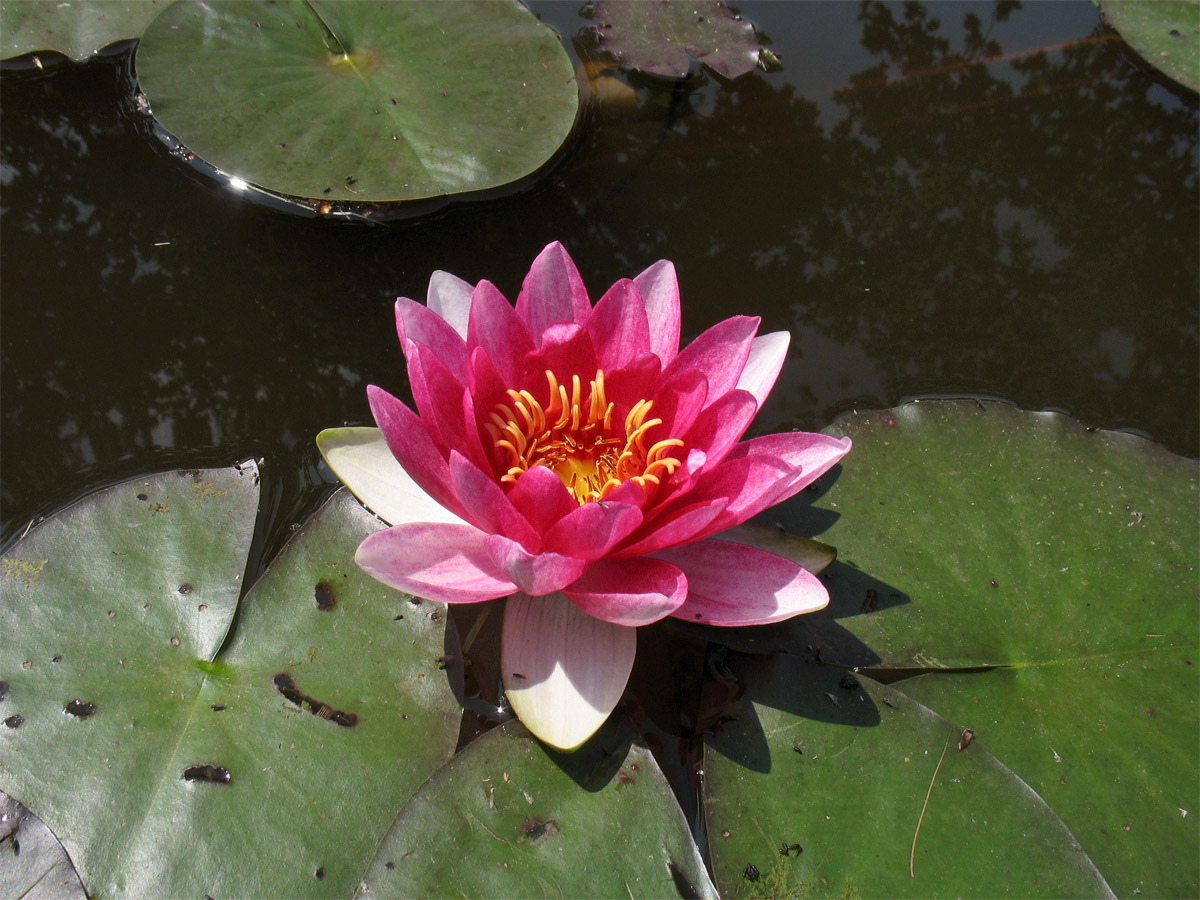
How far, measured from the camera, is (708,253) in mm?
2797

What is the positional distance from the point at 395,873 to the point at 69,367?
1.88 meters

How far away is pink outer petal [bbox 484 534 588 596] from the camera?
1.31 meters

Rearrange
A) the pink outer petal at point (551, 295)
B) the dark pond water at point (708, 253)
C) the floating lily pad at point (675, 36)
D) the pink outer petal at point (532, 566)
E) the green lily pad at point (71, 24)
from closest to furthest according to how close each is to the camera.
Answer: the pink outer petal at point (532, 566) < the pink outer petal at point (551, 295) < the dark pond water at point (708, 253) < the green lily pad at point (71, 24) < the floating lily pad at point (675, 36)

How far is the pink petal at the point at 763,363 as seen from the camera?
1.68 meters

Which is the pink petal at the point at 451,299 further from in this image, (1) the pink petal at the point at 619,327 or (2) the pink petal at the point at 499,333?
(1) the pink petal at the point at 619,327

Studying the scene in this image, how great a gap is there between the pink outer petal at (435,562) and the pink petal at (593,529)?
0.51 ft

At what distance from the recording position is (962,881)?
4.61 feet

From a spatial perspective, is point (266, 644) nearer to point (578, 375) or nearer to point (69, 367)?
point (578, 375)

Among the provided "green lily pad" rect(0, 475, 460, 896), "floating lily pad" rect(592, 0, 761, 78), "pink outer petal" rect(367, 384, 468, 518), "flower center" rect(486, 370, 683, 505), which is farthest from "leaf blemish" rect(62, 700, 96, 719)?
"floating lily pad" rect(592, 0, 761, 78)

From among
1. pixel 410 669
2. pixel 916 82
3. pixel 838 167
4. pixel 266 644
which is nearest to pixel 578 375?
pixel 410 669

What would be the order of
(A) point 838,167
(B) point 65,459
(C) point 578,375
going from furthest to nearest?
(A) point 838,167, (B) point 65,459, (C) point 578,375

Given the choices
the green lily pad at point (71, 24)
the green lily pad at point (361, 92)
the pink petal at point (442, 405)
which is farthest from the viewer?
the green lily pad at point (71, 24)

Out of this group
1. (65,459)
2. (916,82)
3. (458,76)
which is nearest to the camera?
(65,459)

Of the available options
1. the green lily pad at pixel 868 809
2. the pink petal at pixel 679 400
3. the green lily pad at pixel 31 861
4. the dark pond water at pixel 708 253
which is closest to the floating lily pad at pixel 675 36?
the dark pond water at pixel 708 253
